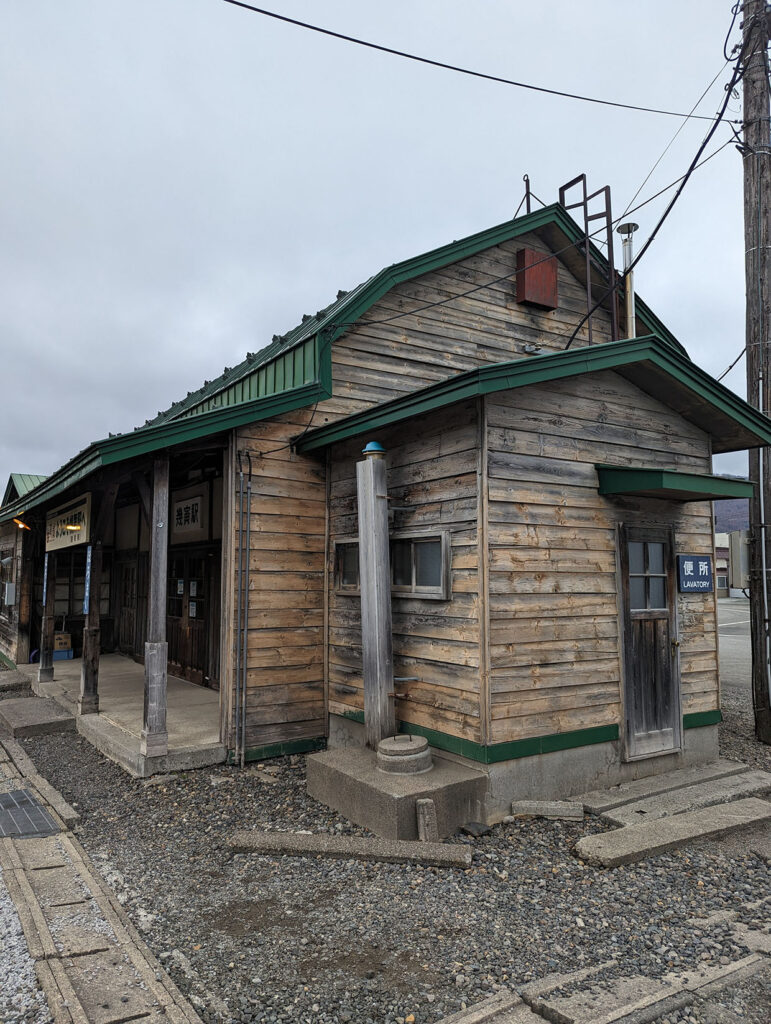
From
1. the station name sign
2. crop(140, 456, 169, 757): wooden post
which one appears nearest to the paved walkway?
crop(140, 456, 169, 757): wooden post

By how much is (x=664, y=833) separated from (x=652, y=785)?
1171mm

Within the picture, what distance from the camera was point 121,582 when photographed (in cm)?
1468

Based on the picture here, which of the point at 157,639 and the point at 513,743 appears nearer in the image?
the point at 513,743

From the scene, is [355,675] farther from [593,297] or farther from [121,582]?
[121,582]

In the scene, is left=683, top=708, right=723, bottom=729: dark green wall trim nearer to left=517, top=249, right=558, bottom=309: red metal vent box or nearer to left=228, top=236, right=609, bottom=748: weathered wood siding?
left=228, top=236, right=609, bottom=748: weathered wood siding

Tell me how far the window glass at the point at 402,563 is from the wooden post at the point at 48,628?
288 inches

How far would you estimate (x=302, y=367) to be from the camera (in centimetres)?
794

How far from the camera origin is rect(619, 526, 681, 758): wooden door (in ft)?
20.3

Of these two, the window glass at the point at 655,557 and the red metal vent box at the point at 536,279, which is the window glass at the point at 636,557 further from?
the red metal vent box at the point at 536,279

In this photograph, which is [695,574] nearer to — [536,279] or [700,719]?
[700,719]

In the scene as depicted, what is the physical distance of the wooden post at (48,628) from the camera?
11.0 meters

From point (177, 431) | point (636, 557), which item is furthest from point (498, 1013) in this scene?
point (177, 431)

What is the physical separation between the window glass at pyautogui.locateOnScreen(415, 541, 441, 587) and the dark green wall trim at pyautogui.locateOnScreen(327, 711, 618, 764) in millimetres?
1291

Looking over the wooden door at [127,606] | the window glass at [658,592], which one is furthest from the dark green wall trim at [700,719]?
the wooden door at [127,606]
